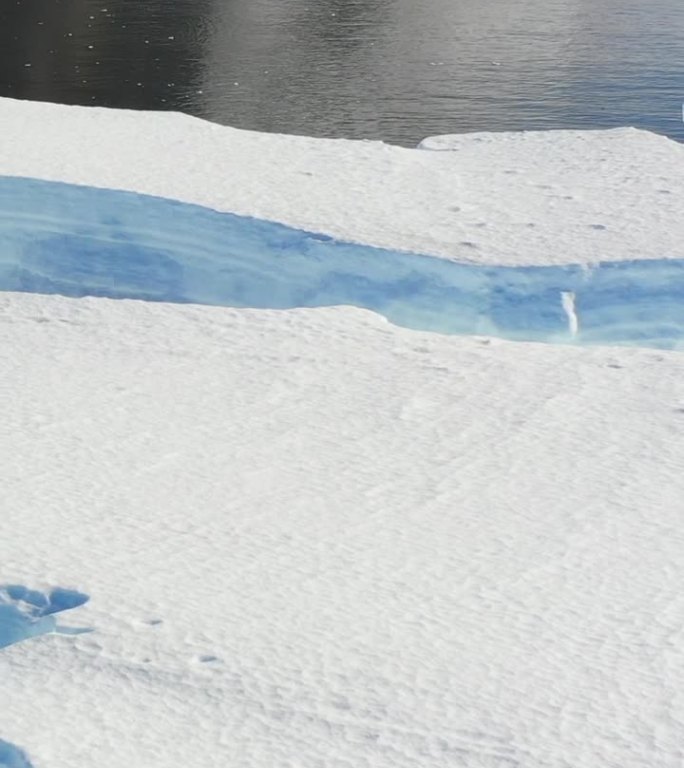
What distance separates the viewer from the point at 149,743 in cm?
189

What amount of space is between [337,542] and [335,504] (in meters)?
0.18

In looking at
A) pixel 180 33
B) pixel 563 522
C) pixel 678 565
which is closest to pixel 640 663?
pixel 678 565

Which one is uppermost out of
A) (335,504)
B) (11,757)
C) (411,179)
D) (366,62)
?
(366,62)

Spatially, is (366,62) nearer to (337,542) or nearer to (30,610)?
(337,542)

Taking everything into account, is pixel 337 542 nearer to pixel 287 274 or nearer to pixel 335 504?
pixel 335 504

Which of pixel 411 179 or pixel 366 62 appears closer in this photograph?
pixel 411 179

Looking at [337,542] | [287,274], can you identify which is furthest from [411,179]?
[337,542]

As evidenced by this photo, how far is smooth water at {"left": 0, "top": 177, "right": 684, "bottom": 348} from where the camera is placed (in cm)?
391

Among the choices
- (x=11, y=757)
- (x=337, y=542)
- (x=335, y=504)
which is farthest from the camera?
(x=335, y=504)

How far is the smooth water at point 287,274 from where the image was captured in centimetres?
391

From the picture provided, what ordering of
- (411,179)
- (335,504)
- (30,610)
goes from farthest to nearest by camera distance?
(411,179)
(335,504)
(30,610)

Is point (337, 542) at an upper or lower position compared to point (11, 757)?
upper

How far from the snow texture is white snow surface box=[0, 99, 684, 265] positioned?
2 cm

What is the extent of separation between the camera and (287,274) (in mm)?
4117
